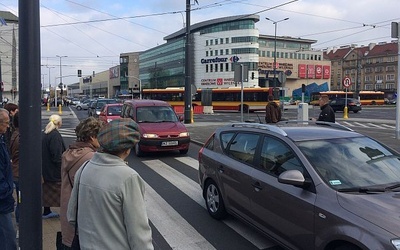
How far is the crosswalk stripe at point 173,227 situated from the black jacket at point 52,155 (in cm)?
163

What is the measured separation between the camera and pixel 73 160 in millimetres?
3330

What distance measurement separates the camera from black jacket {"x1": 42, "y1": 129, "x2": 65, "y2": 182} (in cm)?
503

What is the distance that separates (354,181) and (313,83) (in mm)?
106864

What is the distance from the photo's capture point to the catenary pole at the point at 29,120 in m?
2.82

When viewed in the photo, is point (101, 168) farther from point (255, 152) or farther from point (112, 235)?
point (255, 152)

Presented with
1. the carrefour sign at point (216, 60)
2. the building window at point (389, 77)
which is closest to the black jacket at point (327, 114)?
the carrefour sign at point (216, 60)

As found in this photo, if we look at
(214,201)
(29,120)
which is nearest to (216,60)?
(214,201)

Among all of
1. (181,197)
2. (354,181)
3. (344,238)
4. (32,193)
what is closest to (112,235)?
(32,193)

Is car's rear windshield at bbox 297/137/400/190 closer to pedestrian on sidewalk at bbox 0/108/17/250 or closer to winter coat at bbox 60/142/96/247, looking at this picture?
winter coat at bbox 60/142/96/247

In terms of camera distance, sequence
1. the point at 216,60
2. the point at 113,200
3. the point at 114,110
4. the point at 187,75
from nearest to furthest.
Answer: the point at 113,200 → the point at 114,110 → the point at 187,75 → the point at 216,60

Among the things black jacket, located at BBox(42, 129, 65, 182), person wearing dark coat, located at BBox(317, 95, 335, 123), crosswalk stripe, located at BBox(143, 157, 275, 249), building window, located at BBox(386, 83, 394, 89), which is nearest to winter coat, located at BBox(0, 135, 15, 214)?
black jacket, located at BBox(42, 129, 65, 182)

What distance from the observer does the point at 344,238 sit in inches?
125

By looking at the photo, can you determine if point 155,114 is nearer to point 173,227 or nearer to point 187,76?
point 173,227

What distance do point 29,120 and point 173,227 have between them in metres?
3.19
